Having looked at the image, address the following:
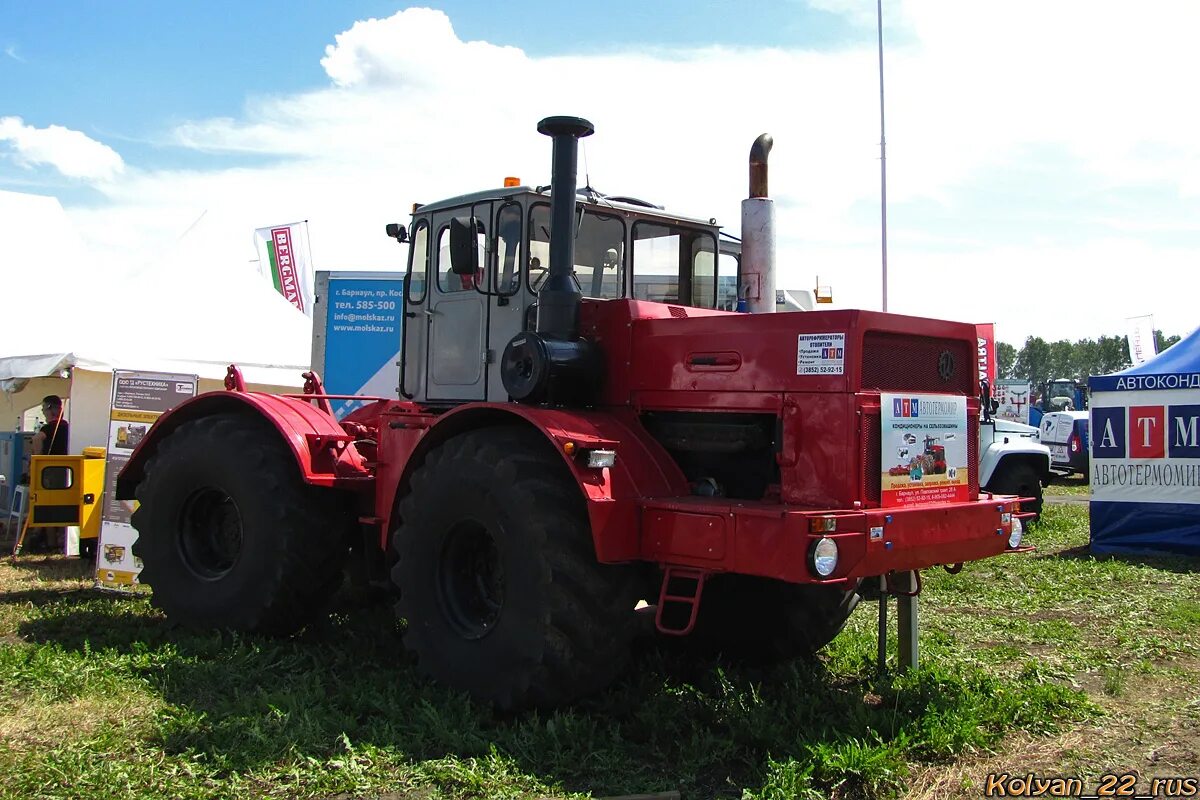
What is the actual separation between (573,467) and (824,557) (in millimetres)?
1179

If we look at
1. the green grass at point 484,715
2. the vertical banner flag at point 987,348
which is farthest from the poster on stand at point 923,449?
the vertical banner flag at point 987,348

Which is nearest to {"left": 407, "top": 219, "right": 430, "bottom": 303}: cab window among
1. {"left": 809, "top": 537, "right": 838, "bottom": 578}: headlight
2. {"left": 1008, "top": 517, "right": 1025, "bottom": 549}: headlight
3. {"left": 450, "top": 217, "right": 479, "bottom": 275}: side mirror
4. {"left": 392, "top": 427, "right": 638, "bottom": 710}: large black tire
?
{"left": 450, "top": 217, "right": 479, "bottom": 275}: side mirror

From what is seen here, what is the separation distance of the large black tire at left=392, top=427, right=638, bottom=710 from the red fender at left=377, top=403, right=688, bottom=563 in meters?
0.13

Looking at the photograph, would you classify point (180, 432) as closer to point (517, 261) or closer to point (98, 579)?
point (98, 579)

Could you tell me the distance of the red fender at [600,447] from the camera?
15.3 feet

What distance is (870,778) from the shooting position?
4.21m

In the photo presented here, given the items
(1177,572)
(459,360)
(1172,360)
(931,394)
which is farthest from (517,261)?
(1172,360)

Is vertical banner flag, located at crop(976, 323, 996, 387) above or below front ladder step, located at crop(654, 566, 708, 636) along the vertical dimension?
above

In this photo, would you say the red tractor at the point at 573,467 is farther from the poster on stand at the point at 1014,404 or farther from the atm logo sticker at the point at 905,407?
the poster on stand at the point at 1014,404

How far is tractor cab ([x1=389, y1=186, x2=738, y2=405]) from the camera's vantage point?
5.76 meters

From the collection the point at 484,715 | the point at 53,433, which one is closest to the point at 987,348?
the point at 484,715

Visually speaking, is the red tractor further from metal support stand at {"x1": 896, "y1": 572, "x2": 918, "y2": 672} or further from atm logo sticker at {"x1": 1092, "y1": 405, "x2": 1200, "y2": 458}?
atm logo sticker at {"x1": 1092, "y1": 405, "x2": 1200, "y2": 458}

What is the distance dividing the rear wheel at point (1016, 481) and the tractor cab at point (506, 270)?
7.59 m

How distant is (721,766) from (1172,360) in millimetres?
9352
